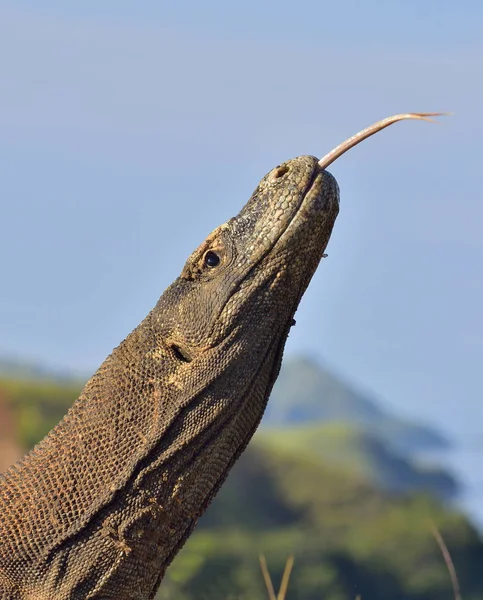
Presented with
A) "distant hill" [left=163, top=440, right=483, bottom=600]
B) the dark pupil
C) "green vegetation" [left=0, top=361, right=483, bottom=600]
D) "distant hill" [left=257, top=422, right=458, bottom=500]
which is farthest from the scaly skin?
"distant hill" [left=257, top=422, right=458, bottom=500]

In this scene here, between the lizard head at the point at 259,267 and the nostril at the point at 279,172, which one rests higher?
the nostril at the point at 279,172

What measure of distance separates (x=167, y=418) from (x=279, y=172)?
1.14m

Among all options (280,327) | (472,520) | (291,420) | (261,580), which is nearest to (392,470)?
(291,420)

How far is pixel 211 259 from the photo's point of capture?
564 cm

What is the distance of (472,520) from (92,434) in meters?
13.9

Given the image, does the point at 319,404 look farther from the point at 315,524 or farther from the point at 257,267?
the point at 257,267

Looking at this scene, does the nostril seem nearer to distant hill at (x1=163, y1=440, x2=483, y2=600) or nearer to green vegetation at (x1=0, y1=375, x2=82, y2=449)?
distant hill at (x1=163, y1=440, x2=483, y2=600)

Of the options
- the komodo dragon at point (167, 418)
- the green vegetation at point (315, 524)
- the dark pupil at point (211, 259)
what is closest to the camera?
the komodo dragon at point (167, 418)

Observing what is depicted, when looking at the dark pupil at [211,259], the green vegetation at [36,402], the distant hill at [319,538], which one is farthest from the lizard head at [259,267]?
the green vegetation at [36,402]

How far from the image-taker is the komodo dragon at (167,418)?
5332mm

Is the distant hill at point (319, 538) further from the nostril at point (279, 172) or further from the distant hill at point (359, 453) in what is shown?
the nostril at point (279, 172)

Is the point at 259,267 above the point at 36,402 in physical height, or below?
below

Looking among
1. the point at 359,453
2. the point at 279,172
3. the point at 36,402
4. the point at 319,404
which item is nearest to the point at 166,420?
the point at 279,172

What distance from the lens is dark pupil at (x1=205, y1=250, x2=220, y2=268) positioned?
5.63 m
